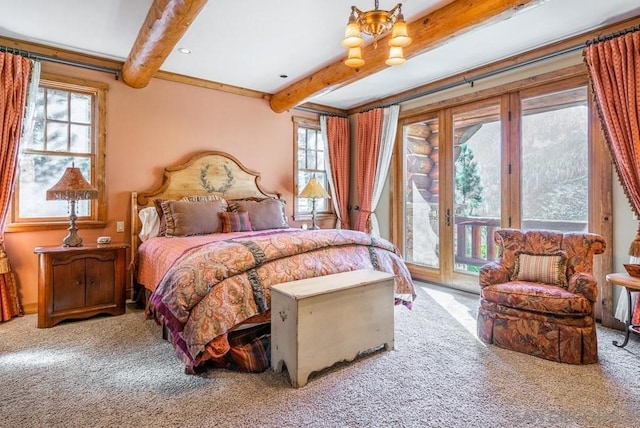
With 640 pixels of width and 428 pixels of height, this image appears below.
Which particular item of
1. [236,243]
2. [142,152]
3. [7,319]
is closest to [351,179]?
[142,152]

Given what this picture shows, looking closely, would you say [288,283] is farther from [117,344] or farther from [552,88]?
[552,88]

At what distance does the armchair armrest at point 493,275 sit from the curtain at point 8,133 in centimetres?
404

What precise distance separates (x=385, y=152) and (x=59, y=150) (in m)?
3.87

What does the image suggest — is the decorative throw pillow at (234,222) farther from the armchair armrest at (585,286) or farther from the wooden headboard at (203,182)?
the armchair armrest at (585,286)

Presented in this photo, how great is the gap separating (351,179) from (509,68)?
2718 millimetres

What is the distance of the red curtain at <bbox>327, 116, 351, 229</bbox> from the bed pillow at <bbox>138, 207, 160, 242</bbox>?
2688 mm

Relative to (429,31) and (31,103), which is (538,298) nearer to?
(429,31)

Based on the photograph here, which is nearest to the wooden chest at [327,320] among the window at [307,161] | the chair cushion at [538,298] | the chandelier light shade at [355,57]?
the chair cushion at [538,298]

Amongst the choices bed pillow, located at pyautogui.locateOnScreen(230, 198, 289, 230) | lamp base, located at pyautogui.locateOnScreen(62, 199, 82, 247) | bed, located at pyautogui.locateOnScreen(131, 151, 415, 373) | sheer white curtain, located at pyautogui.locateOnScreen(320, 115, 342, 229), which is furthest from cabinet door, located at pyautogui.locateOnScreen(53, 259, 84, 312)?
sheer white curtain, located at pyautogui.locateOnScreen(320, 115, 342, 229)

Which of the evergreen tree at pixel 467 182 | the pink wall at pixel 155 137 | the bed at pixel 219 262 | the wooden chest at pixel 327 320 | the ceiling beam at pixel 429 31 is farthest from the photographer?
the evergreen tree at pixel 467 182

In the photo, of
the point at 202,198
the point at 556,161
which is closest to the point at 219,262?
the point at 202,198

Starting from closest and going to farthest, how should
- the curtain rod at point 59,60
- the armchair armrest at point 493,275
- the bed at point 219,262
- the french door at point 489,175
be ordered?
the bed at point 219,262
the armchair armrest at point 493,275
the curtain rod at point 59,60
the french door at point 489,175

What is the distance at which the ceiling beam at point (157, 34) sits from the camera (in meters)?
2.41

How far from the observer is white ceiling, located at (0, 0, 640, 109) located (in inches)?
108
